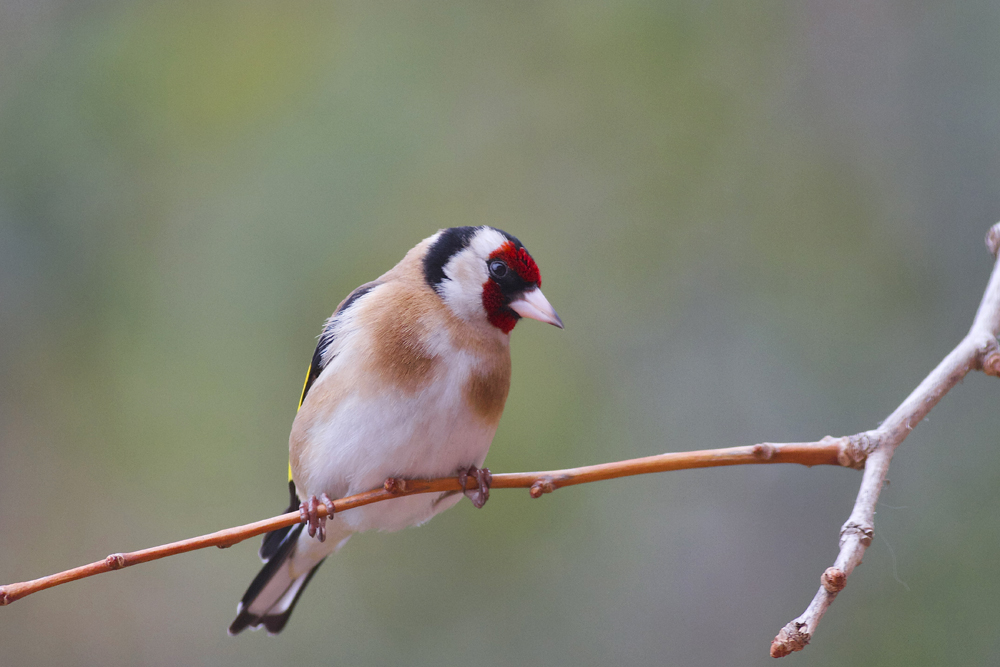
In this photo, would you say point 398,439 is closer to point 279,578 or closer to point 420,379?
point 420,379

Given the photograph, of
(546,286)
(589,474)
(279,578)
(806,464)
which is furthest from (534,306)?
(546,286)

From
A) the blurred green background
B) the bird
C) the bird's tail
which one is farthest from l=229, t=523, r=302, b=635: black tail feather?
the blurred green background

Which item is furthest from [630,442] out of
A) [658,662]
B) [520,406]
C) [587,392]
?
[658,662]

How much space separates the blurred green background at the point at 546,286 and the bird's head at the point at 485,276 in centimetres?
118

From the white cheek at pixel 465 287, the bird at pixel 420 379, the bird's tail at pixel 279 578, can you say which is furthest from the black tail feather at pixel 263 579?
the white cheek at pixel 465 287

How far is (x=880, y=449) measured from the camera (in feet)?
3.65

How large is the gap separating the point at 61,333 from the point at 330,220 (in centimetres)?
95

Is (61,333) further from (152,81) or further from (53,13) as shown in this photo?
(53,13)

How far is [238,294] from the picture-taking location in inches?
109

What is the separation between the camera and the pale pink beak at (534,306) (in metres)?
1.22

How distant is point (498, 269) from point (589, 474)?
39 centimetres

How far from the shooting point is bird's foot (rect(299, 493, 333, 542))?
130 centimetres

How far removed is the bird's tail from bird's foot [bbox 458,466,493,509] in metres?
0.34

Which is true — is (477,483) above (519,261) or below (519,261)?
below
